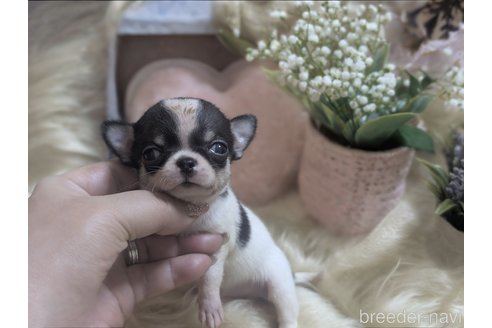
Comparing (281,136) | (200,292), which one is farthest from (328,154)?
(200,292)

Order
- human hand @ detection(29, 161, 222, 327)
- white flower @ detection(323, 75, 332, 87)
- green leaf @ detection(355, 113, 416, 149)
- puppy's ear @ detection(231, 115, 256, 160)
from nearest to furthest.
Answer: human hand @ detection(29, 161, 222, 327) < puppy's ear @ detection(231, 115, 256, 160) < white flower @ detection(323, 75, 332, 87) < green leaf @ detection(355, 113, 416, 149)

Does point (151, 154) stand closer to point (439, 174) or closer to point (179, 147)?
point (179, 147)

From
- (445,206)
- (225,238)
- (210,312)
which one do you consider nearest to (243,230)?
(225,238)

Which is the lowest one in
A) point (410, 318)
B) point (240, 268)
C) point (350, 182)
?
point (410, 318)

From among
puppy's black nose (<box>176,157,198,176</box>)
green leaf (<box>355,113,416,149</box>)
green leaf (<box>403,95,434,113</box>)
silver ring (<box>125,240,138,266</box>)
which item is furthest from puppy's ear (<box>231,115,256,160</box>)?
green leaf (<box>403,95,434,113</box>)

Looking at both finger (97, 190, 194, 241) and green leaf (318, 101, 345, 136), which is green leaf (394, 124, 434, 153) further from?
finger (97, 190, 194, 241)
